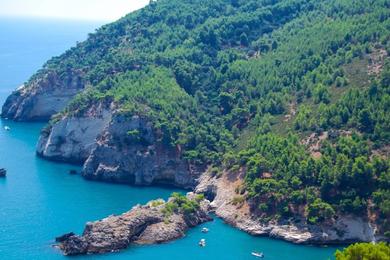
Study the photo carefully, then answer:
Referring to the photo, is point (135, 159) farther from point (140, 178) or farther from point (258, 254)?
A: point (258, 254)

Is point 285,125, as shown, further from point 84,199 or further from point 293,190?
point 84,199

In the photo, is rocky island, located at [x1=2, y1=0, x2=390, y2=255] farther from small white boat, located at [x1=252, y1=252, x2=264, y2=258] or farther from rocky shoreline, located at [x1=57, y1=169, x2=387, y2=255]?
small white boat, located at [x1=252, y1=252, x2=264, y2=258]

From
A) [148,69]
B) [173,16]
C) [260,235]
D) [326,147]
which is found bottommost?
[260,235]

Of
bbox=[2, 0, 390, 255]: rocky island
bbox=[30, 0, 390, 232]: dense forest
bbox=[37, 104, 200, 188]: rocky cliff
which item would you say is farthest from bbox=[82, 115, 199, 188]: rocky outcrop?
bbox=[30, 0, 390, 232]: dense forest

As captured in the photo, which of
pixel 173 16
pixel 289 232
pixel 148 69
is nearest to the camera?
pixel 289 232

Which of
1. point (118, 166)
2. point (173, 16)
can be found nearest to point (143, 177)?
point (118, 166)

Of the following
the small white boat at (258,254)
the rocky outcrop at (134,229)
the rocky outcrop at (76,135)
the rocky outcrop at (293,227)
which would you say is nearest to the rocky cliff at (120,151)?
the rocky outcrop at (76,135)
